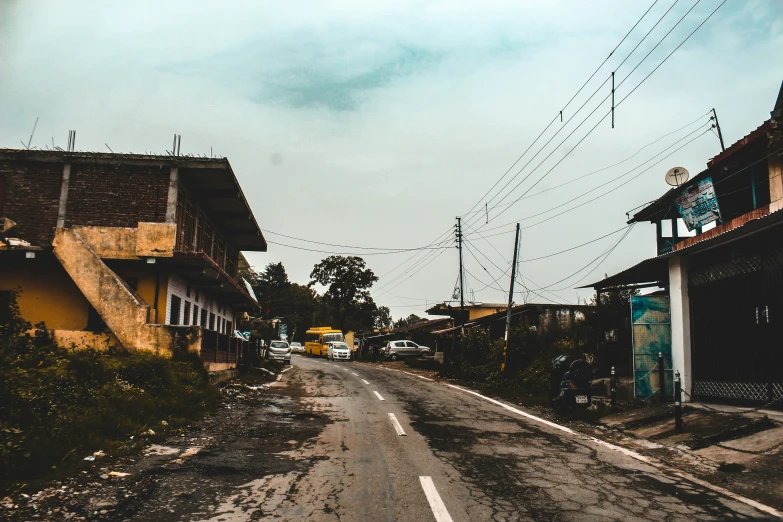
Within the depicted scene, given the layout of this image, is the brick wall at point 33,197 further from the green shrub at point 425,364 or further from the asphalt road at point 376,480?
the green shrub at point 425,364

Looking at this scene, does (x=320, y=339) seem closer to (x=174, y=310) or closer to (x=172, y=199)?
(x=174, y=310)

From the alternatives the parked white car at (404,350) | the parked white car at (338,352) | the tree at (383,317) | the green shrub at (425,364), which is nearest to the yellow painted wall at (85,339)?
the green shrub at (425,364)

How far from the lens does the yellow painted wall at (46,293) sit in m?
17.6

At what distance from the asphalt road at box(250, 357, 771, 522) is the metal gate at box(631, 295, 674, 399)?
396 centimetres

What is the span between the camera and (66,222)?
60.2 feet

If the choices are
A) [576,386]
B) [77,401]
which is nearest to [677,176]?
[576,386]

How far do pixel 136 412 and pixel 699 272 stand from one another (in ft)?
41.6

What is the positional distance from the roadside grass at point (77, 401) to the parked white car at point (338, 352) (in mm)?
36531

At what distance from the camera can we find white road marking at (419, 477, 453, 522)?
5.39m

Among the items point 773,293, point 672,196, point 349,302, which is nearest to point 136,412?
point 773,293

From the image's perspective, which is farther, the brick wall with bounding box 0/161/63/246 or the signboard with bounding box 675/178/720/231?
the brick wall with bounding box 0/161/63/246

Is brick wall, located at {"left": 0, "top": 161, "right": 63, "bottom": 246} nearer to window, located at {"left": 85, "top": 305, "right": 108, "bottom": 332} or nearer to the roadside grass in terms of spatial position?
window, located at {"left": 85, "top": 305, "right": 108, "bottom": 332}

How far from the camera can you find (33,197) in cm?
1855

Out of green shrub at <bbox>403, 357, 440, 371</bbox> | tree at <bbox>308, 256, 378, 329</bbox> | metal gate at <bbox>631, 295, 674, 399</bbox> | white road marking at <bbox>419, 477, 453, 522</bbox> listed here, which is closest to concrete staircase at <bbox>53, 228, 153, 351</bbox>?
white road marking at <bbox>419, 477, 453, 522</bbox>
